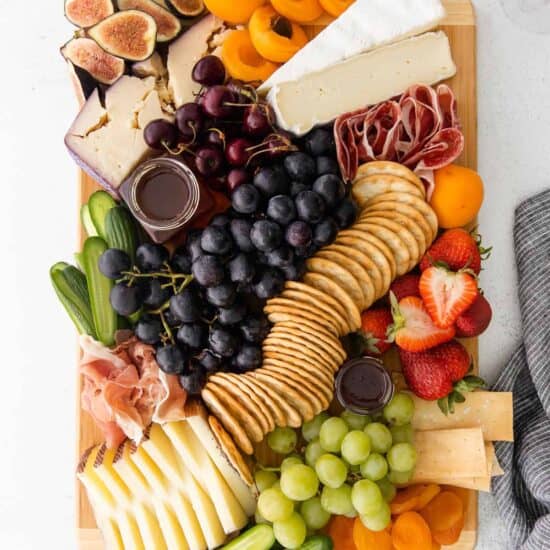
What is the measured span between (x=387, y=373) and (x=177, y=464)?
1.52ft

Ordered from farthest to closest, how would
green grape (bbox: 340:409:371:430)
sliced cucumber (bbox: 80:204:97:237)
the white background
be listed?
the white background
sliced cucumber (bbox: 80:204:97:237)
green grape (bbox: 340:409:371:430)

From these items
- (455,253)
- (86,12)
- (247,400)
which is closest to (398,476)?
(247,400)

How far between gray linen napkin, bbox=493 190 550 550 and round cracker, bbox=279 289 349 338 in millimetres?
457

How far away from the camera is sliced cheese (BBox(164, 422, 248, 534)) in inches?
59.1

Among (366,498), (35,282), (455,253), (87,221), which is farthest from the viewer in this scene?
(35,282)

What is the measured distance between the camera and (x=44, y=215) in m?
1.87

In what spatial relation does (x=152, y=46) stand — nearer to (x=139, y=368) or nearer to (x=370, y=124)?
(x=370, y=124)

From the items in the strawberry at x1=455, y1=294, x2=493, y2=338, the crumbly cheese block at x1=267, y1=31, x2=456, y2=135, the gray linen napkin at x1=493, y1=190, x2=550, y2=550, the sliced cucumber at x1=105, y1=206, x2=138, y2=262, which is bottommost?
the gray linen napkin at x1=493, y1=190, x2=550, y2=550

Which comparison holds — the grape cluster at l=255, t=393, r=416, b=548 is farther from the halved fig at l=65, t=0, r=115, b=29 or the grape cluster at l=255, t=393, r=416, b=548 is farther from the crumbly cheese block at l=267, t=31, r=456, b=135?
the halved fig at l=65, t=0, r=115, b=29

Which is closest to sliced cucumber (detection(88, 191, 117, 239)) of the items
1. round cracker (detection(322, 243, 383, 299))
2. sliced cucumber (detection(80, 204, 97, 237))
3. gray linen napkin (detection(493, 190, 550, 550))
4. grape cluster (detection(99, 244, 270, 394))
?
sliced cucumber (detection(80, 204, 97, 237))

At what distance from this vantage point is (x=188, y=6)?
168 cm

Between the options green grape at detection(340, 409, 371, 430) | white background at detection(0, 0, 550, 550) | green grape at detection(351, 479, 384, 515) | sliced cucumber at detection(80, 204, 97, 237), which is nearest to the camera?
green grape at detection(351, 479, 384, 515)

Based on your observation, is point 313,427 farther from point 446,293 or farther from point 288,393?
point 446,293

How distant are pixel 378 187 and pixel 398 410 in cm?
46
